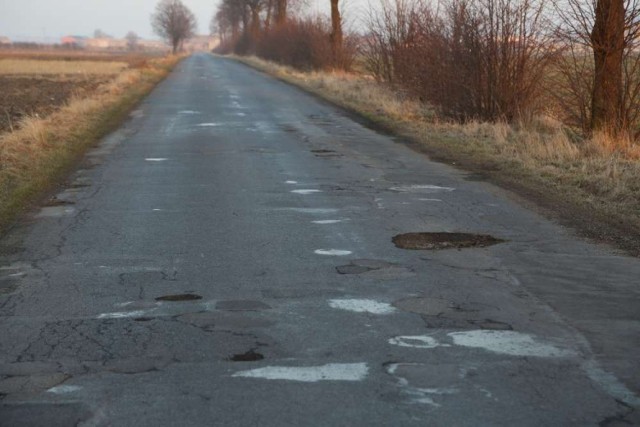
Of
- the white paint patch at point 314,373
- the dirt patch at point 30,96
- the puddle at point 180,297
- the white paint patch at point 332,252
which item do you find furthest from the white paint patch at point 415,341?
the dirt patch at point 30,96

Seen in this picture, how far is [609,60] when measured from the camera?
48.6 ft

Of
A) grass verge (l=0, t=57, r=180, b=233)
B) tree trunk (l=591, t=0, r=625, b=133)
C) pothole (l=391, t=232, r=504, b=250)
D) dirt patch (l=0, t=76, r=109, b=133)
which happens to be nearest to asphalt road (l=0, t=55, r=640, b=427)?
pothole (l=391, t=232, r=504, b=250)

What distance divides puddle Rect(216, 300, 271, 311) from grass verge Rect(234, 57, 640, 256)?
147 inches

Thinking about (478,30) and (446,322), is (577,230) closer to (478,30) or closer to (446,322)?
(446,322)

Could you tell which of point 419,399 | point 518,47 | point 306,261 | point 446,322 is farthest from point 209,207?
point 518,47

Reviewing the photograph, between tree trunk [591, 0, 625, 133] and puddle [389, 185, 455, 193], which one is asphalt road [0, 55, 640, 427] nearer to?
puddle [389, 185, 455, 193]

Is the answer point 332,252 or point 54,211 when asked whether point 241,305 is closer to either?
point 332,252

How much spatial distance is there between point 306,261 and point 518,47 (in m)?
12.3

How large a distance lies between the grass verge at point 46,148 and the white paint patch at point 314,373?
4920mm

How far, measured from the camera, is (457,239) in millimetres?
8242

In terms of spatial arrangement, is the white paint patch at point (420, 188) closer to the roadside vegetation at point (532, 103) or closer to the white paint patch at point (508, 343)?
the roadside vegetation at point (532, 103)

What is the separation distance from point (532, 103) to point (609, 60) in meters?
3.89

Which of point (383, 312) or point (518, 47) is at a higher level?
point (518, 47)

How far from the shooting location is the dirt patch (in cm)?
2303
